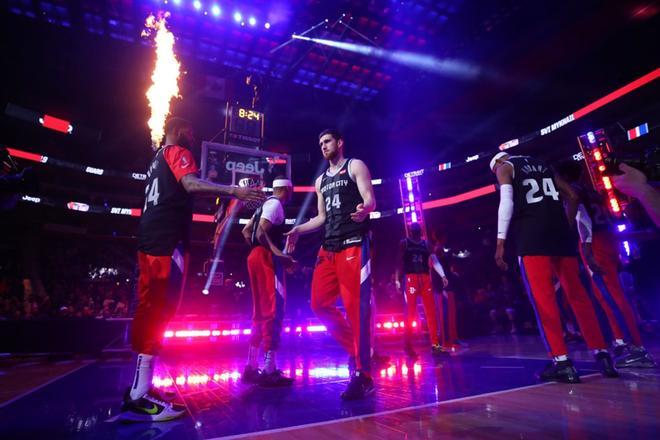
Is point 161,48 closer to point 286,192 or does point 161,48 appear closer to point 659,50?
point 286,192

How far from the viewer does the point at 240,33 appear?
46.6 feet

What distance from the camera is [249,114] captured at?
1104 centimetres

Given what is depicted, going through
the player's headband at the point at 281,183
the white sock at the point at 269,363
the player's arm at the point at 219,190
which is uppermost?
the player's headband at the point at 281,183

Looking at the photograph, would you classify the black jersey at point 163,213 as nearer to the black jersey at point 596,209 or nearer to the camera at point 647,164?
the camera at point 647,164

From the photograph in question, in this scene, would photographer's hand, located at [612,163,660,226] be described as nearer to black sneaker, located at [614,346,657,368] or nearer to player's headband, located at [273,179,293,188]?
black sneaker, located at [614,346,657,368]

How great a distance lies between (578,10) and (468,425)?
574 inches

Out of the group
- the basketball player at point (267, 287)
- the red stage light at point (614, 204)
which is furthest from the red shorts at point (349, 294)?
the red stage light at point (614, 204)

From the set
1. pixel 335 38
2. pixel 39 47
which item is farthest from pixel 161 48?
pixel 335 38

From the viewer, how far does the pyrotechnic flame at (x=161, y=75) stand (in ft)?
44.6

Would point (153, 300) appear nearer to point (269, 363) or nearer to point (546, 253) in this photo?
point (269, 363)

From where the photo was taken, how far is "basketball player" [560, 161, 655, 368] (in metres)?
3.37

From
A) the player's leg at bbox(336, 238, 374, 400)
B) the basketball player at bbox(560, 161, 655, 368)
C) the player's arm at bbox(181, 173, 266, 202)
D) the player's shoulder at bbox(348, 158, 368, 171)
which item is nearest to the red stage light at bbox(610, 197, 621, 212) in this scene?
the basketball player at bbox(560, 161, 655, 368)

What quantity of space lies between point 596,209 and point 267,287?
13.3ft

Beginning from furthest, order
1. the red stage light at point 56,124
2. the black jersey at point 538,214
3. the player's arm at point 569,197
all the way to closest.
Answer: the red stage light at point 56,124, the player's arm at point 569,197, the black jersey at point 538,214
